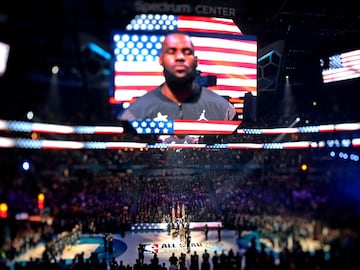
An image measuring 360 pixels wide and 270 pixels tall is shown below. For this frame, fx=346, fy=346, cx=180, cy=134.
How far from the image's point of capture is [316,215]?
22.6 ft

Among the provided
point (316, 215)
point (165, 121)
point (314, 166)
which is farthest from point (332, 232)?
point (165, 121)

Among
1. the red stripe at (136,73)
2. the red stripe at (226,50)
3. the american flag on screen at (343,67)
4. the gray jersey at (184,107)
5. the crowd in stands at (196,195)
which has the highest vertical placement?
the american flag on screen at (343,67)

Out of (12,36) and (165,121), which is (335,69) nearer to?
(165,121)

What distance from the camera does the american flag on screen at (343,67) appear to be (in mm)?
9977

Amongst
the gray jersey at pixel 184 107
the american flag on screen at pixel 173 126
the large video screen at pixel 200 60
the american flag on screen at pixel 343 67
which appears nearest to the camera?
the large video screen at pixel 200 60

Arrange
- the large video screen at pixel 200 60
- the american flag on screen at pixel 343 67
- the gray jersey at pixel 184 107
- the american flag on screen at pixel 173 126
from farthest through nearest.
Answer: the american flag on screen at pixel 343 67, the american flag on screen at pixel 173 126, the gray jersey at pixel 184 107, the large video screen at pixel 200 60

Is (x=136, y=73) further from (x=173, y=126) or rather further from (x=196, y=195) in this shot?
(x=196, y=195)

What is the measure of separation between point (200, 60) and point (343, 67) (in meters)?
5.41

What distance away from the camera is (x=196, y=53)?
278 inches

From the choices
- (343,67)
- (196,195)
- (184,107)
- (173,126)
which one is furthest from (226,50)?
(343,67)

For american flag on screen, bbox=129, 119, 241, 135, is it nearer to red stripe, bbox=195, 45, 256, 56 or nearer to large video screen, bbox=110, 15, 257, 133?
large video screen, bbox=110, 15, 257, 133

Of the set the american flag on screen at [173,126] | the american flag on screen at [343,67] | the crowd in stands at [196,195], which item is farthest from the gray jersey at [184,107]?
the american flag on screen at [343,67]

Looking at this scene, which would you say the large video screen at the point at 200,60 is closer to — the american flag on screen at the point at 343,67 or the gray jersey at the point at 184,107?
the gray jersey at the point at 184,107

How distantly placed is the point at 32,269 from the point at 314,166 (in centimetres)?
689
